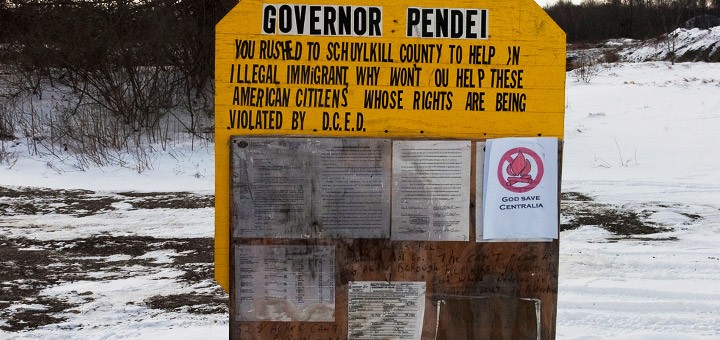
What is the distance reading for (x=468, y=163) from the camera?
3191mm

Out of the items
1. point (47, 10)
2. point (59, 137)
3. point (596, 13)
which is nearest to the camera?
point (59, 137)

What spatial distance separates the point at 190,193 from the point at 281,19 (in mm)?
8519

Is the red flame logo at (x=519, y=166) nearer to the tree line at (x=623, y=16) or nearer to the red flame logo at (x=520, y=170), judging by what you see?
the red flame logo at (x=520, y=170)

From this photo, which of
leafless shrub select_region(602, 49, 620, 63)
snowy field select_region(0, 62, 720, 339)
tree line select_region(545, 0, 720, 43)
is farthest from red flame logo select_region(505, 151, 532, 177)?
A: tree line select_region(545, 0, 720, 43)

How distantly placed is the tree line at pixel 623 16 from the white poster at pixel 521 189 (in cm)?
6339

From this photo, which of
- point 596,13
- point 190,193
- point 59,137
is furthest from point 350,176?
point 596,13

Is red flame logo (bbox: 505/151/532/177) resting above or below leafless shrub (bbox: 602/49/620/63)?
below

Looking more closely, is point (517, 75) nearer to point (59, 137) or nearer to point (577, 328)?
point (577, 328)

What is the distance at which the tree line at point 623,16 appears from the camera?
65688 millimetres

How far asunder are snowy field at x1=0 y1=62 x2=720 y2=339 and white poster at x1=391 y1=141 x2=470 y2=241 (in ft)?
6.99

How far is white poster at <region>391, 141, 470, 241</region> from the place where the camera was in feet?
10.4

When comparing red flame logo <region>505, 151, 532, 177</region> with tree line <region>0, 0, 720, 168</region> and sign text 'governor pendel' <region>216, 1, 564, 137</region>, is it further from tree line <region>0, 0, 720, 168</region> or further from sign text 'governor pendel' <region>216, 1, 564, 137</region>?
tree line <region>0, 0, 720, 168</region>

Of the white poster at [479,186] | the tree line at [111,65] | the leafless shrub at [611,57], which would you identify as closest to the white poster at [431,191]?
the white poster at [479,186]

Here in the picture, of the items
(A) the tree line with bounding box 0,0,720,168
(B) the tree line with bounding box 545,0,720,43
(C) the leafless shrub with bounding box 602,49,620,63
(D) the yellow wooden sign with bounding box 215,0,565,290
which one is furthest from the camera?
(B) the tree line with bounding box 545,0,720,43
